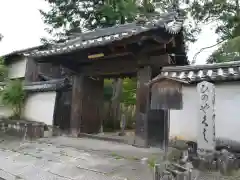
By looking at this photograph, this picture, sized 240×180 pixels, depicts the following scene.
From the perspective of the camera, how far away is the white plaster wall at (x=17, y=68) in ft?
53.8

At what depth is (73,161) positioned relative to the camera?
5684mm

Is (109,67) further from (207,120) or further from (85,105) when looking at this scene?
(207,120)

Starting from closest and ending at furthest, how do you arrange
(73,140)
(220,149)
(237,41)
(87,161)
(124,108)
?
(220,149)
(87,161)
(73,140)
(237,41)
(124,108)

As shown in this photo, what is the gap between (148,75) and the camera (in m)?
7.50

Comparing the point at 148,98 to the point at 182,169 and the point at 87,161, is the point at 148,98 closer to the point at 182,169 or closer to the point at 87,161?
→ the point at 87,161

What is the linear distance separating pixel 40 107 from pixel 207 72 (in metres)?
7.94

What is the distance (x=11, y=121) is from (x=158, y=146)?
6982 millimetres

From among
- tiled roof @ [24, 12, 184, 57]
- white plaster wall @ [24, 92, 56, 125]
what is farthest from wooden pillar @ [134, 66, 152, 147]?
white plaster wall @ [24, 92, 56, 125]

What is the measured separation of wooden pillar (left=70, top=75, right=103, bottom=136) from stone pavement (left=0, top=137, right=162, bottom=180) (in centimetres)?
112

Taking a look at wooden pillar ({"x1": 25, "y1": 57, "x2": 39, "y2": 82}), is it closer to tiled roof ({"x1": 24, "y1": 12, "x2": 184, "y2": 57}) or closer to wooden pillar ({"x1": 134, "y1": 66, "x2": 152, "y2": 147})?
tiled roof ({"x1": 24, "y1": 12, "x2": 184, "y2": 57})

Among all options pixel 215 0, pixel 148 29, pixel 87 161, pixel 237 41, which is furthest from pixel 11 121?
pixel 215 0

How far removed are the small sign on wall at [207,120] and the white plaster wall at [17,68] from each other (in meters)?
14.4

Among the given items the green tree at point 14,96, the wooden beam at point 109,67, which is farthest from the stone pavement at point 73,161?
the green tree at point 14,96

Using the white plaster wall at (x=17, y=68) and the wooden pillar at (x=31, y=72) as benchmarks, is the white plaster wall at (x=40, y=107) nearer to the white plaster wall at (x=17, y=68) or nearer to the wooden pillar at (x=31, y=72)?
the wooden pillar at (x=31, y=72)
